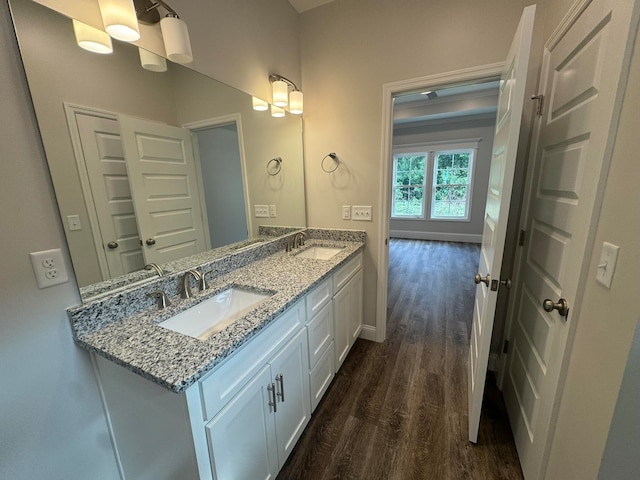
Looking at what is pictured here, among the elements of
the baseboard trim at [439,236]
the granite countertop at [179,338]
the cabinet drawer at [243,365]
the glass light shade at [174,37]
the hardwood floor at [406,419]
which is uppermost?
the glass light shade at [174,37]

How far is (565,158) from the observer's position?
1.05 m

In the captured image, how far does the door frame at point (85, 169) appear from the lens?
35.4 inches

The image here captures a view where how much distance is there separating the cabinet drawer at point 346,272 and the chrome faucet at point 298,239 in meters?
0.47

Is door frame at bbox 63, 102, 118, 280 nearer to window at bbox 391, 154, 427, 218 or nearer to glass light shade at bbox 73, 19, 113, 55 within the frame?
glass light shade at bbox 73, 19, 113, 55

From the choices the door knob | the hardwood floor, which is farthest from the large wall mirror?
the door knob

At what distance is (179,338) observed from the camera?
89 cm

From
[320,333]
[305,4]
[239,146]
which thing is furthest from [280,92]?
[320,333]

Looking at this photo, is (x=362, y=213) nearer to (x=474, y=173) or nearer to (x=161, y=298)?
(x=161, y=298)

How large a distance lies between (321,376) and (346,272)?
2.30 ft

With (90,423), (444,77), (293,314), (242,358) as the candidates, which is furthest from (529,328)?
(90,423)

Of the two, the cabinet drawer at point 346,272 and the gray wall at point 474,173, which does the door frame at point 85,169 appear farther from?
the gray wall at point 474,173

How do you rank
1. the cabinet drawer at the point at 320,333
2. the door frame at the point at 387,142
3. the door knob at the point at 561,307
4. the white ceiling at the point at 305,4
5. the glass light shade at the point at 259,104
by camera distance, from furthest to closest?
the white ceiling at the point at 305,4, the glass light shade at the point at 259,104, the door frame at the point at 387,142, the cabinet drawer at the point at 320,333, the door knob at the point at 561,307

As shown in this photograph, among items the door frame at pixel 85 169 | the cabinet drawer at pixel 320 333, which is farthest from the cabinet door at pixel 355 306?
the door frame at pixel 85 169

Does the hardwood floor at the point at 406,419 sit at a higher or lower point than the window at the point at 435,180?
lower
